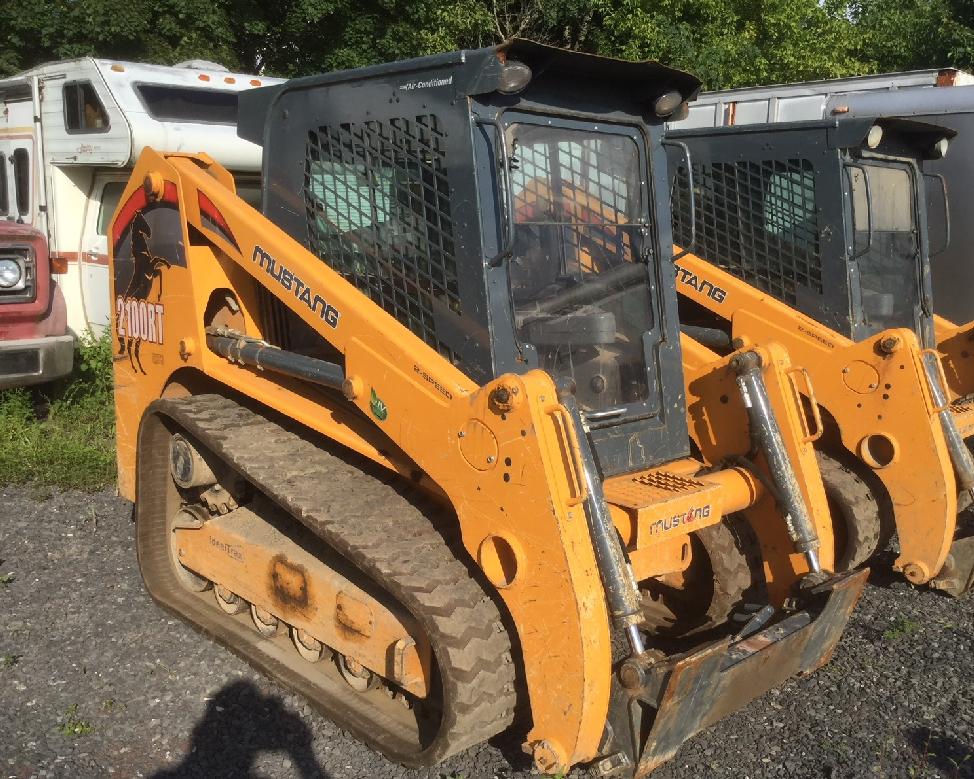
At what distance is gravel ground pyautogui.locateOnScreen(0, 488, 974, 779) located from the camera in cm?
357

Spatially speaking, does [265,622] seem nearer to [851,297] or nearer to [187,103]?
[851,297]

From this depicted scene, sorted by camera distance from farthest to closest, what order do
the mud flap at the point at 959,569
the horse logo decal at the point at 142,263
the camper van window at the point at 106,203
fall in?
the camper van window at the point at 106,203
the mud flap at the point at 959,569
the horse logo decal at the point at 142,263

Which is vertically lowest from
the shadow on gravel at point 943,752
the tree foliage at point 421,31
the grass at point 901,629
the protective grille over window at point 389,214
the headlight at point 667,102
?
the grass at point 901,629

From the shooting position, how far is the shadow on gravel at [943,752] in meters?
3.59

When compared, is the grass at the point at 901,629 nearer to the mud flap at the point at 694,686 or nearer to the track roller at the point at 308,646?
the mud flap at the point at 694,686

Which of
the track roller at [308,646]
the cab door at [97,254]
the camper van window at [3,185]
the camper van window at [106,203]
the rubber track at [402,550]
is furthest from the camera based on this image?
the camper van window at [3,185]

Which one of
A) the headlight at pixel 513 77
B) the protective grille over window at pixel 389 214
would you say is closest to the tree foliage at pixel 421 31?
the protective grille over window at pixel 389 214

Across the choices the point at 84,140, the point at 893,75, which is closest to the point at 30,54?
the point at 84,140

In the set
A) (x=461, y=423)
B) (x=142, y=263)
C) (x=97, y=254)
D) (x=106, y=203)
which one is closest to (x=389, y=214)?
(x=461, y=423)

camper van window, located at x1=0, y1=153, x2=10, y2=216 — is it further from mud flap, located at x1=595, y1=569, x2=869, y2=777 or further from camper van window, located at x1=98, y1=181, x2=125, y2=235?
mud flap, located at x1=595, y1=569, x2=869, y2=777

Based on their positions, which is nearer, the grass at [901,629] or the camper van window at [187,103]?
the grass at [901,629]

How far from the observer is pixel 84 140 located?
7773 millimetres

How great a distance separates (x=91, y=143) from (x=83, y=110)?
1.09 ft

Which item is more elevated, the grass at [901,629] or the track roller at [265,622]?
the track roller at [265,622]
